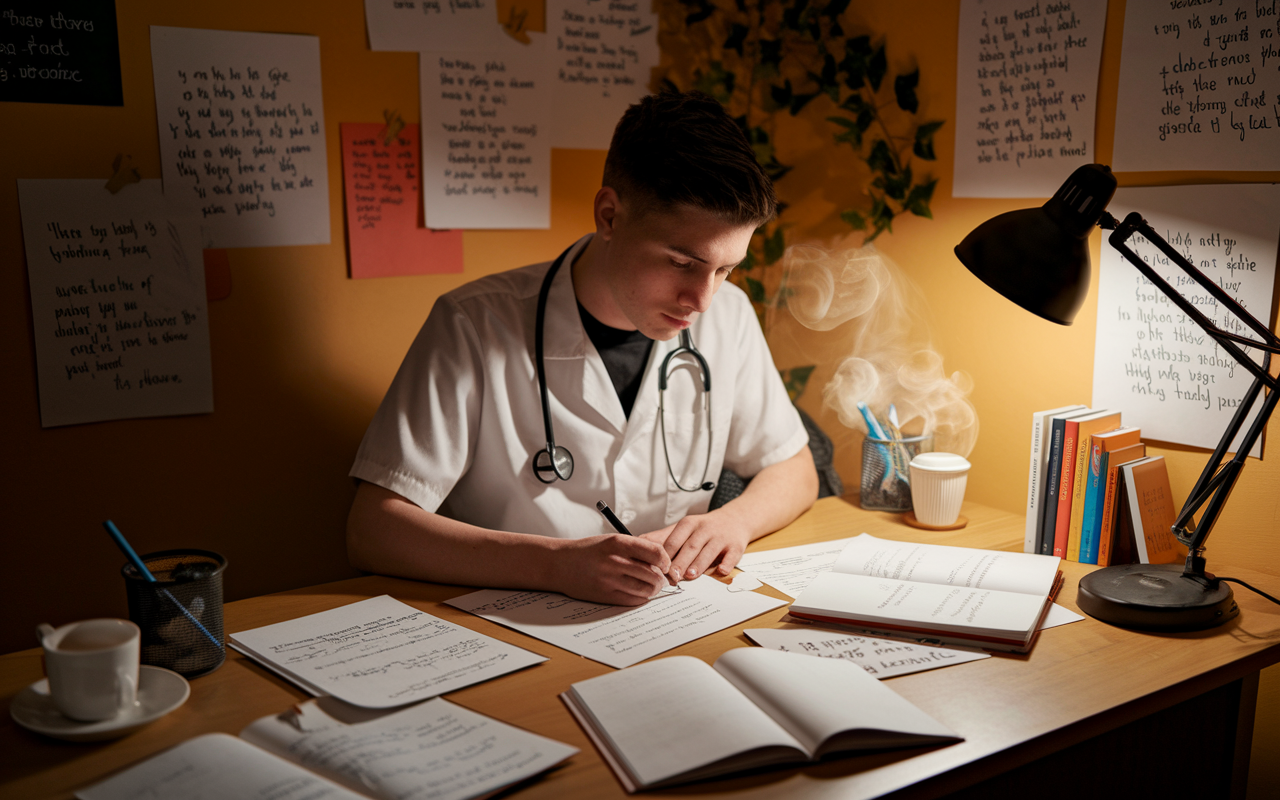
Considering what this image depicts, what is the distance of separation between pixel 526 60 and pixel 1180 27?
1355 mm

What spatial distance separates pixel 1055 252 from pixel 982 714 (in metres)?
0.61

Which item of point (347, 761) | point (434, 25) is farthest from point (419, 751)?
point (434, 25)

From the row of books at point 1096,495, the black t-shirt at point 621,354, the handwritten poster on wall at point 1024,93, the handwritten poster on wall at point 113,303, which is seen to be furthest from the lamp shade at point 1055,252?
the handwritten poster on wall at point 113,303

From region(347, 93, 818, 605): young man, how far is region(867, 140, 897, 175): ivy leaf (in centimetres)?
42

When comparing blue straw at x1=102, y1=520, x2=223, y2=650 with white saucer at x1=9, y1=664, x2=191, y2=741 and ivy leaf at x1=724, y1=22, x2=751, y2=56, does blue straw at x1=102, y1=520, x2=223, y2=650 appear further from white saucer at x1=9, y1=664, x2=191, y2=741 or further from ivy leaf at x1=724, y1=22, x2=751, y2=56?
ivy leaf at x1=724, y1=22, x2=751, y2=56

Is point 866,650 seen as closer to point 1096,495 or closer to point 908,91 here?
point 1096,495

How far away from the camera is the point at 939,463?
5.54 ft

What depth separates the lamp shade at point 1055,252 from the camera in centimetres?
121

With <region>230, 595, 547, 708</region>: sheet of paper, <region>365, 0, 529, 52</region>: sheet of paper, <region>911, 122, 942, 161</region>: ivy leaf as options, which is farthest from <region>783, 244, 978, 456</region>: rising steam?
<region>230, 595, 547, 708</region>: sheet of paper

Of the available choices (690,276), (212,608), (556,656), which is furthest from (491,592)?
(690,276)

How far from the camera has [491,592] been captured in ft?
4.47

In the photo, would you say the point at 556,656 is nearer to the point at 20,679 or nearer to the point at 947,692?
the point at 947,692

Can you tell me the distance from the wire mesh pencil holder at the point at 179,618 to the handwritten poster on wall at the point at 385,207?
3.56ft

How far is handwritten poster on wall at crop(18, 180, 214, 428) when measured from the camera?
1719 millimetres
